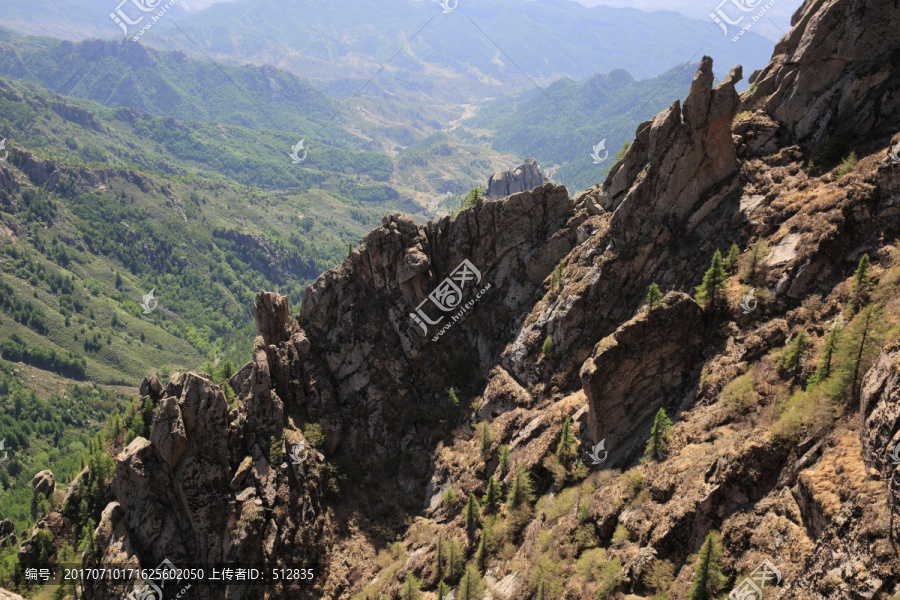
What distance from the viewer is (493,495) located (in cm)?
5175

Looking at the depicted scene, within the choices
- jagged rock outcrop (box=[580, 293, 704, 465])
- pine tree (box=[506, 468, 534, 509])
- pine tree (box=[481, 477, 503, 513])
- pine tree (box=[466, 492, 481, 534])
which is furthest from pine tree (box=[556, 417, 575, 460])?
pine tree (box=[466, 492, 481, 534])

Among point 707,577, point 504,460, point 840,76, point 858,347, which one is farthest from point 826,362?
point 840,76

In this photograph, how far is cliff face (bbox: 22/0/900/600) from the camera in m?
30.8

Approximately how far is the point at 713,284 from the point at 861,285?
10506 mm

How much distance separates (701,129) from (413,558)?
5080 centimetres

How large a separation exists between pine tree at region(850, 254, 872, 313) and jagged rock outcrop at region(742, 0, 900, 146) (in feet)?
61.9

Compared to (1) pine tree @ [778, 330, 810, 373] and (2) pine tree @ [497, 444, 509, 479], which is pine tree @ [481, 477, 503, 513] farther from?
(1) pine tree @ [778, 330, 810, 373]

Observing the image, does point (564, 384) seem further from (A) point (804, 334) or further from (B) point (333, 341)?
(B) point (333, 341)

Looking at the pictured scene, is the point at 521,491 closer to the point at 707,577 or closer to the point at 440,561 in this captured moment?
the point at 440,561

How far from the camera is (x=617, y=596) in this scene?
112 feet

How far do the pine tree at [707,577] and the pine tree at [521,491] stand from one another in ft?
68.6

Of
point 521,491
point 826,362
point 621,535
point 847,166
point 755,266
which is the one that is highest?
point 847,166

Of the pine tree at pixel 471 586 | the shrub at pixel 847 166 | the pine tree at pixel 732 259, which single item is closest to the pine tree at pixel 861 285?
the pine tree at pixel 732 259

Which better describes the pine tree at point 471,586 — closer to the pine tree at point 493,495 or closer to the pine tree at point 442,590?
the pine tree at point 442,590
